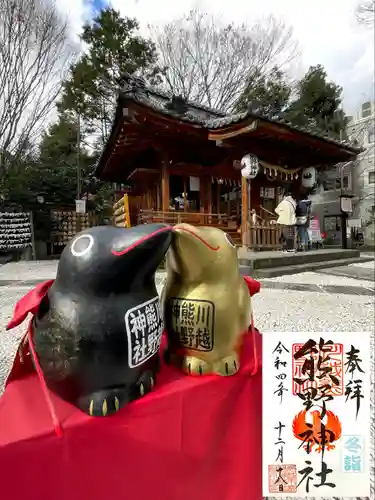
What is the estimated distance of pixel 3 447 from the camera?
0.61m

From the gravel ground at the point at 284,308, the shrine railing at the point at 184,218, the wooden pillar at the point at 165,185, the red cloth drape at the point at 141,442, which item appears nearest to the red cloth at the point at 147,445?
the red cloth drape at the point at 141,442

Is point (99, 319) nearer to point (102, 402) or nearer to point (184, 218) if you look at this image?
point (102, 402)

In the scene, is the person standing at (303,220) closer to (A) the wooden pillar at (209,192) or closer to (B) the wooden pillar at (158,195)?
(A) the wooden pillar at (209,192)

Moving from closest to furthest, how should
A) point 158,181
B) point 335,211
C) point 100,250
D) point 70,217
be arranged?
1. point 100,250
2. point 70,217
3. point 158,181
4. point 335,211

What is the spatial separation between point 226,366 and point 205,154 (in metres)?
6.86

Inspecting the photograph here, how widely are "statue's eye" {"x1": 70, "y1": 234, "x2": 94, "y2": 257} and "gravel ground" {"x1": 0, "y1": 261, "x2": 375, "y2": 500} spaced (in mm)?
591

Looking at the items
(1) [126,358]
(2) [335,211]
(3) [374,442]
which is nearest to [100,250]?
(1) [126,358]

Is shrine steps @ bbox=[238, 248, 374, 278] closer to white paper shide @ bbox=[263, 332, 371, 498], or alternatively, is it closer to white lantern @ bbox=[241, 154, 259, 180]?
white lantern @ bbox=[241, 154, 259, 180]

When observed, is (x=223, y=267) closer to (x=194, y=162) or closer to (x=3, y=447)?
(x=3, y=447)

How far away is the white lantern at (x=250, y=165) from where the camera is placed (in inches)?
249

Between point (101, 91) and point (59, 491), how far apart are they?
44.3ft

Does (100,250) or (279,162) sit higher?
(279,162)

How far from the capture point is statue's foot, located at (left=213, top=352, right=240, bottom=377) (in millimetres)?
884

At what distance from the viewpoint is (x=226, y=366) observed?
0.89 metres
